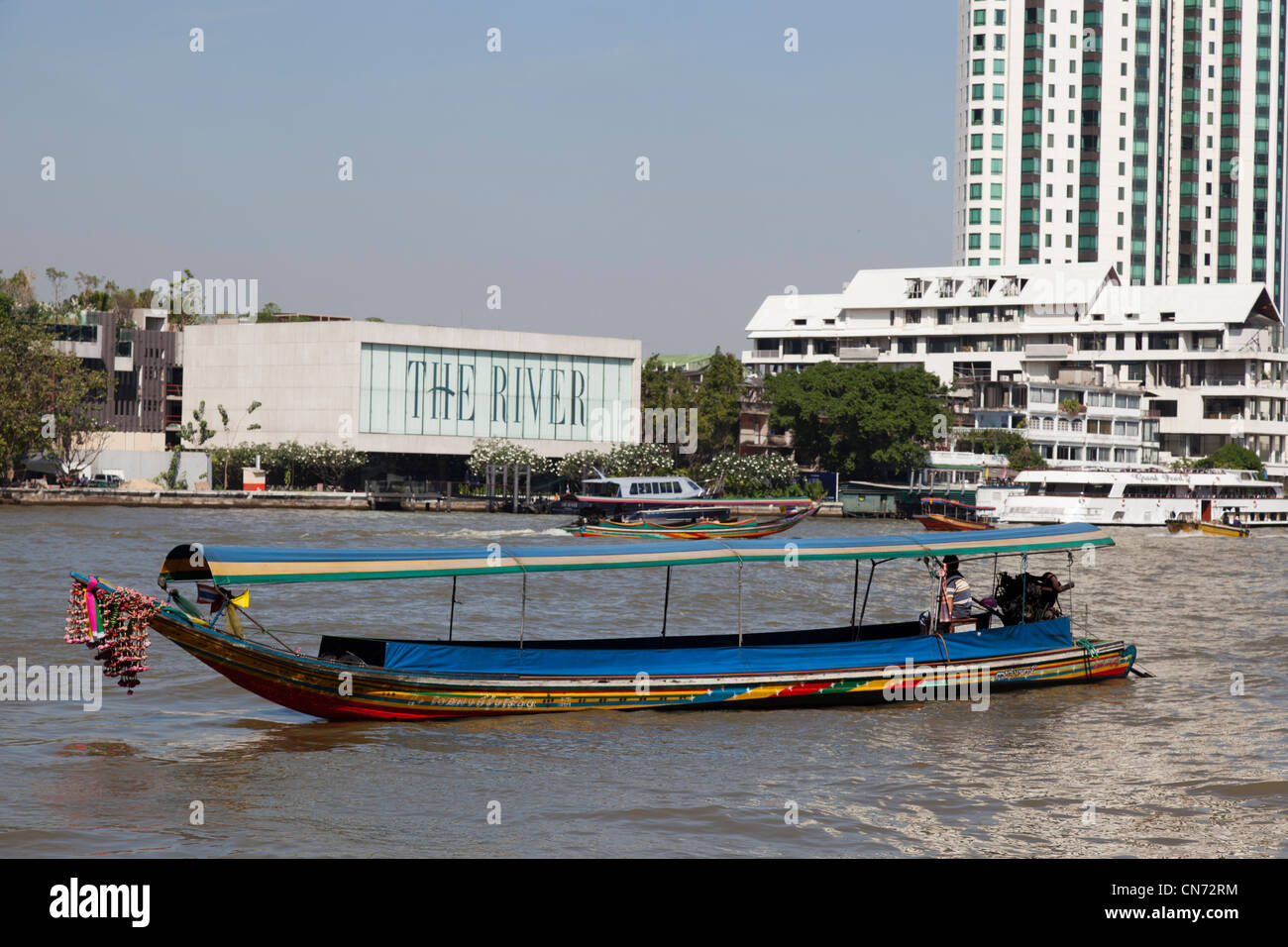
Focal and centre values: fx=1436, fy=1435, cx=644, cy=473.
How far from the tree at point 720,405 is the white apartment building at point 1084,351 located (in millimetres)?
12270

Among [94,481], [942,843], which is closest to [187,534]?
[94,481]

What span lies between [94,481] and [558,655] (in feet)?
210

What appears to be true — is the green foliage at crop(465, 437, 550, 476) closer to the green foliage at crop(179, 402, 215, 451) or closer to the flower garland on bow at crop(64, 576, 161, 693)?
the green foliage at crop(179, 402, 215, 451)

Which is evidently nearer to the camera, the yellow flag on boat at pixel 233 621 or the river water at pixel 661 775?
the river water at pixel 661 775

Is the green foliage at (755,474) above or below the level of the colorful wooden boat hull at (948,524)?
above

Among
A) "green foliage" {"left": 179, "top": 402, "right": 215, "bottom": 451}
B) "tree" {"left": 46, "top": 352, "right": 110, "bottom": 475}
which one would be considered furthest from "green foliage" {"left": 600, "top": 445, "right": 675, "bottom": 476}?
"tree" {"left": 46, "top": 352, "right": 110, "bottom": 475}

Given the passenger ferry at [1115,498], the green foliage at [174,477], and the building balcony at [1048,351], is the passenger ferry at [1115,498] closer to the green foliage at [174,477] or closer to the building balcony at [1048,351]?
the building balcony at [1048,351]

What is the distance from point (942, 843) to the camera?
11.1 metres

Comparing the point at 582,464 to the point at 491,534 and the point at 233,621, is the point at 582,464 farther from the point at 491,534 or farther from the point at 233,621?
the point at 233,621

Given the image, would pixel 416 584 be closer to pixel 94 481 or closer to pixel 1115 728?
pixel 1115 728

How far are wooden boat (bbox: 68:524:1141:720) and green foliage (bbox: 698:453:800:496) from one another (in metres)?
58.2

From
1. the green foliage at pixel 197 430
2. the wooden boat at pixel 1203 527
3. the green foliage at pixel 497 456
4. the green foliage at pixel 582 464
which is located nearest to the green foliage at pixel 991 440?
the wooden boat at pixel 1203 527

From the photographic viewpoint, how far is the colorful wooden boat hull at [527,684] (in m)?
14.2

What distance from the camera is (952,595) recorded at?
17.6 meters
